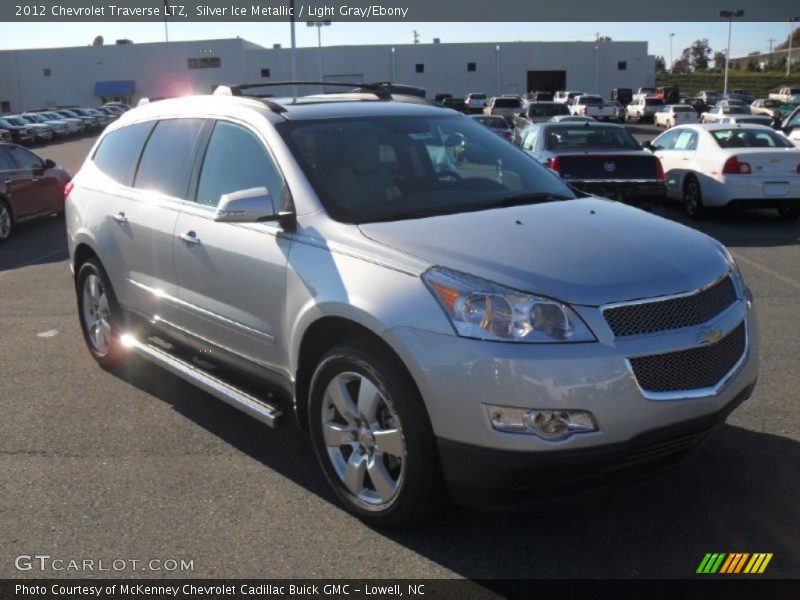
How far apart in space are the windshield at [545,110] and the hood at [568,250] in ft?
104

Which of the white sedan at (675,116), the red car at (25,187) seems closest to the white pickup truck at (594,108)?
the white sedan at (675,116)

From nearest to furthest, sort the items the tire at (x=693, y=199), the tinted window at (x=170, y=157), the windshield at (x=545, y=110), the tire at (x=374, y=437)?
the tire at (x=374, y=437), the tinted window at (x=170, y=157), the tire at (x=693, y=199), the windshield at (x=545, y=110)

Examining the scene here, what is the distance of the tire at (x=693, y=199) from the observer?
13273 millimetres

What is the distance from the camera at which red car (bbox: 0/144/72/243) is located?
1362 centimetres

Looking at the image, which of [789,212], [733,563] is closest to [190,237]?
[733,563]

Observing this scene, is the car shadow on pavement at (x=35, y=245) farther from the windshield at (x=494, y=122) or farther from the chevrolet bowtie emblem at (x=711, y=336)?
the windshield at (x=494, y=122)

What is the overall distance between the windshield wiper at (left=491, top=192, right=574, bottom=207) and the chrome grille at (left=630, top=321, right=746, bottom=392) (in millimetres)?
1297

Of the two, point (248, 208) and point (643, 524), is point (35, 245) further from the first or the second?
point (643, 524)

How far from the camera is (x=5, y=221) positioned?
1352cm

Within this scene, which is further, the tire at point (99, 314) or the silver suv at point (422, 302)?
the tire at point (99, 314)

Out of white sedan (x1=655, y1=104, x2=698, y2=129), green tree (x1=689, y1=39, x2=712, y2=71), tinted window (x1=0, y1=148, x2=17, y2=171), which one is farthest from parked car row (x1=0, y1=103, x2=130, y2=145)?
green tree (x1=689, y1=39, x2=712, y2=71)

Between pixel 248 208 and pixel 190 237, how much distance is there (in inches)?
34.1

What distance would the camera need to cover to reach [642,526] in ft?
12.1

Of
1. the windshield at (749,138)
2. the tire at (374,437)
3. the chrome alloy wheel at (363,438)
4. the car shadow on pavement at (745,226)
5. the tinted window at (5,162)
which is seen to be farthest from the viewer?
the tinted window at (5,162)
